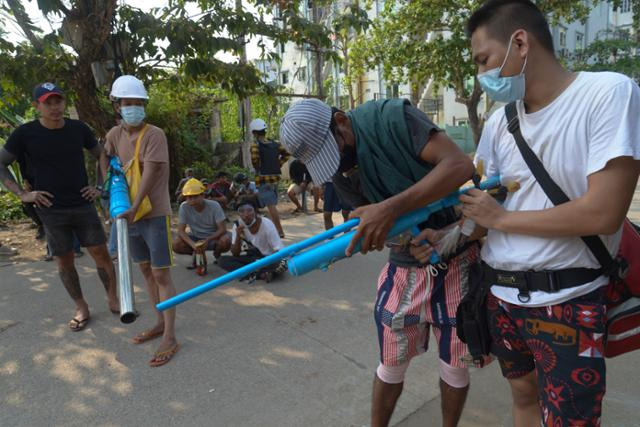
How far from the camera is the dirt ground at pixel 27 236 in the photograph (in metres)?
5.86

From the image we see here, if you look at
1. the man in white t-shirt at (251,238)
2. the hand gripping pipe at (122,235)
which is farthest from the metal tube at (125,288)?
the man in white t-shirt at (251,238)

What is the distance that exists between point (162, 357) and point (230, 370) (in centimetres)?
48

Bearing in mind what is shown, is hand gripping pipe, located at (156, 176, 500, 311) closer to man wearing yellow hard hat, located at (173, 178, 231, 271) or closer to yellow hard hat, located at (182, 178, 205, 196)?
yellow hard hat, located at (182, 178, 205, 196)

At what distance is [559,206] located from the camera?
1.22m

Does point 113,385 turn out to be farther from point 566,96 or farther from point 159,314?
point 566,96

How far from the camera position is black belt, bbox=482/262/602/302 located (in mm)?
1283

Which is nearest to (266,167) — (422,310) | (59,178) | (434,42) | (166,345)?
(59,178)

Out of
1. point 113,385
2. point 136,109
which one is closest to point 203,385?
point 113,385

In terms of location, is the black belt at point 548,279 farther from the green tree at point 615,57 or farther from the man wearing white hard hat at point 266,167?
the green tree at point 615,57

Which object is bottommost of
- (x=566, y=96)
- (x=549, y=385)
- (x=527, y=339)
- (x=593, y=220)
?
(x=549, y=385)

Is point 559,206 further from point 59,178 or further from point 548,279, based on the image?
point 59,178

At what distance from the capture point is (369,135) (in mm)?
1617

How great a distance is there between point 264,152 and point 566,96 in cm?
569

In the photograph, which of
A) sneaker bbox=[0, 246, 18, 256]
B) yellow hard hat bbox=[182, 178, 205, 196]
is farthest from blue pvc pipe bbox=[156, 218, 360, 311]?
sneaker bbox=[0, 246, 18, 256]
